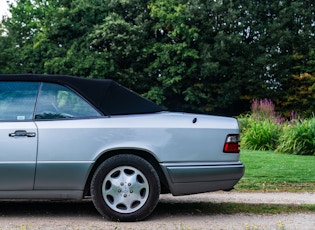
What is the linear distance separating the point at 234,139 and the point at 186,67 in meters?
35.0

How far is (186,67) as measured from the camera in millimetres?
41250

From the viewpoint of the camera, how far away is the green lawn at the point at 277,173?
→ 32.3 ft

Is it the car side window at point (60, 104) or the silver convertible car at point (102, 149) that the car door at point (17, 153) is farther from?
the car side window at point (60, 104)

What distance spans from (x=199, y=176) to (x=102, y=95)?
1.41 m

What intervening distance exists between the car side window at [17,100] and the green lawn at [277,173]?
13.8ft

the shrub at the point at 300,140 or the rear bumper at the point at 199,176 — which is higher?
the rear bumper at the point at 199,176

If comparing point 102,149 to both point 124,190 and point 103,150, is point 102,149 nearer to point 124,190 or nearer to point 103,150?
point 103,150

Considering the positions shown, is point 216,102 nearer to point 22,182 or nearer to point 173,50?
point 173,50

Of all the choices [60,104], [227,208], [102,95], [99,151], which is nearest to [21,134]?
[60,104]

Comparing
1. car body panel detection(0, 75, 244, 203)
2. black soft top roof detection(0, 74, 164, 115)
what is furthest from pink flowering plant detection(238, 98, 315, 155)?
black soft top roof detection(0, 74, 164, 115)

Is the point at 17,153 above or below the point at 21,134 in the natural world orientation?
below

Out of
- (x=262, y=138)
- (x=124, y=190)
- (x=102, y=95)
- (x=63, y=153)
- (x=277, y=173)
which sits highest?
(x=102, y=95)

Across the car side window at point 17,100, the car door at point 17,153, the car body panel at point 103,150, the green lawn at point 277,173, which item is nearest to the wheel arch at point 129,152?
the car body panel at point 103,150

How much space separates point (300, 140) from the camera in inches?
671
